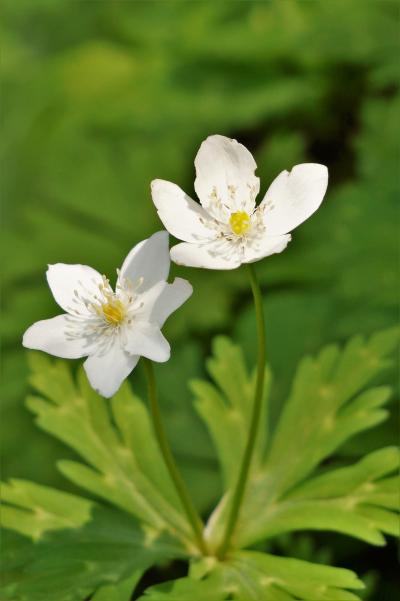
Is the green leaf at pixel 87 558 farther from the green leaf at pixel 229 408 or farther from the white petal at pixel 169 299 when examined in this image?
the white petal at pixel 169 299

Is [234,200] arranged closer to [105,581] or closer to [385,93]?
[105,581]

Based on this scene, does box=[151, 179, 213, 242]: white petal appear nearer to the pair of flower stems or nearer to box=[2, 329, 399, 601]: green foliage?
the pair of flower stems

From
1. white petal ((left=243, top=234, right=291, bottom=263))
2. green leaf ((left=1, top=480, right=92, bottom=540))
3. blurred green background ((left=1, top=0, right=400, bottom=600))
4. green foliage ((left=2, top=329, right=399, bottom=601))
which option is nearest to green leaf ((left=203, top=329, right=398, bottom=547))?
green foliage ((left=2, top=329, right=399, bottom=601))

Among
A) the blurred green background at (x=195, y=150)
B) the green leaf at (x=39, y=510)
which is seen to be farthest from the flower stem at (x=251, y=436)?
the blurred green background at (x=195, y=150)

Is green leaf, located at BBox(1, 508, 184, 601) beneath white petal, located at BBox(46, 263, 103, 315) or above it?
beneath

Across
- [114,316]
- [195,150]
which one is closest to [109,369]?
[114,316]

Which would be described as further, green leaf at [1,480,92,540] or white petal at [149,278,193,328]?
green leaf at [1,480,92,540]

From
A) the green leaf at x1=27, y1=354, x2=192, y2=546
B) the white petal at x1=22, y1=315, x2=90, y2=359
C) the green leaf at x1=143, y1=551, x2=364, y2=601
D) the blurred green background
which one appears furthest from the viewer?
the blurred green background
